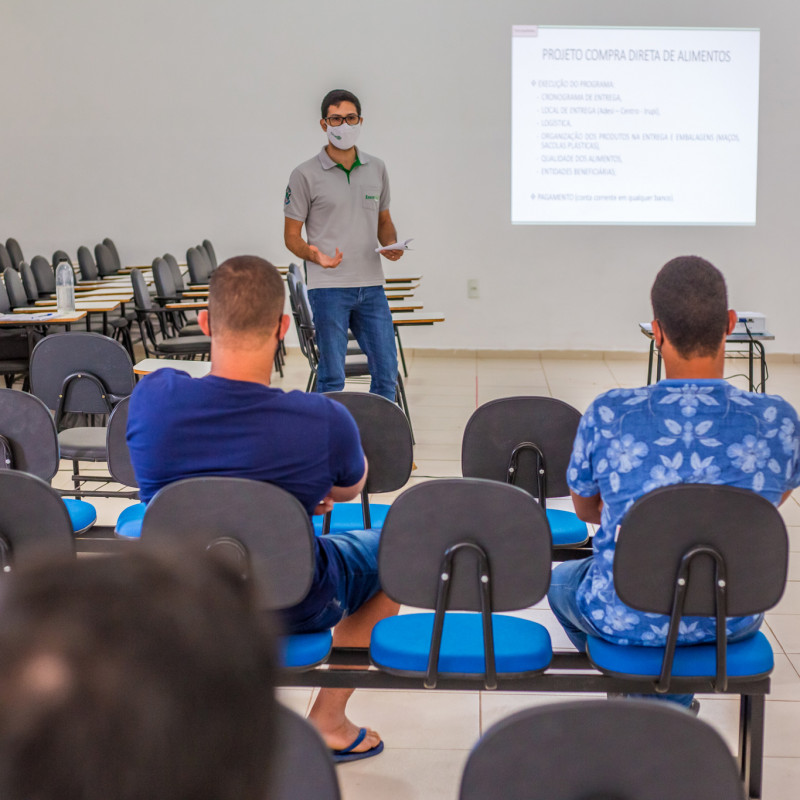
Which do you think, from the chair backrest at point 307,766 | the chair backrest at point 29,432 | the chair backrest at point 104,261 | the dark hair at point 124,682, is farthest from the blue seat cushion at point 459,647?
the chair backrest at point 104,261

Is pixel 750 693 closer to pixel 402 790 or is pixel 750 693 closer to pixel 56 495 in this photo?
pixel 402 790

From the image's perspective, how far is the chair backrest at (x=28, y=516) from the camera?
1.92m

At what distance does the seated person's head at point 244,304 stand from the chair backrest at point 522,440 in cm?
65

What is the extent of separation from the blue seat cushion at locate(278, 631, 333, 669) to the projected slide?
19.8 feet

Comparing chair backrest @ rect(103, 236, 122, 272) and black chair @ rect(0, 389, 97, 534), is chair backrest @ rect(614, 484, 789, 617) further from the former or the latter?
chair backrest @ rect(103, 236, 122, 272)

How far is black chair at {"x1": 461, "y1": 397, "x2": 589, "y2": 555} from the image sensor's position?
2.41 meters

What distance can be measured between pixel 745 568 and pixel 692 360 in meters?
0.45

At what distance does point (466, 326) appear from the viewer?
784 cm

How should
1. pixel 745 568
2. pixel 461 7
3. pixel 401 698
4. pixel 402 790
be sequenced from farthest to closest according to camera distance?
pixel 461 7 < pixel 401 698 < pixel 402 790 < pixel 745 568

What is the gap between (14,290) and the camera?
232 inches

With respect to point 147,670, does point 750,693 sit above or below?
below

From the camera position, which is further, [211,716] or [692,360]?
[692,360]

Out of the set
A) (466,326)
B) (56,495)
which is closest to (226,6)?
(466,326)

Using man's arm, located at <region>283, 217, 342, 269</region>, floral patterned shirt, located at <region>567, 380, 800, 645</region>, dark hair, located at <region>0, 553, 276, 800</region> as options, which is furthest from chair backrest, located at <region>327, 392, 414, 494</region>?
dark hair, located at <region>0, 553, 276, 800</region>
